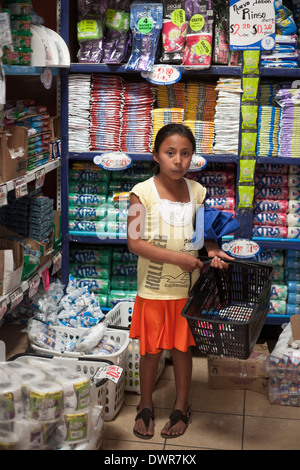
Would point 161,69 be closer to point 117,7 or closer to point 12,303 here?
point 117,7

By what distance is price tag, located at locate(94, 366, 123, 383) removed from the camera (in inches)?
129

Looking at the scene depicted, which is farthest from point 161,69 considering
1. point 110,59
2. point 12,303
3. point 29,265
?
point 12,303

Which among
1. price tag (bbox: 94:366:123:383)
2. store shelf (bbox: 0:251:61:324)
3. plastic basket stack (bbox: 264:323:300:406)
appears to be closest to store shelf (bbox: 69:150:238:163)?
store shelf (bbox: 0:251:61:324)

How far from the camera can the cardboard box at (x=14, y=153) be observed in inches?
128

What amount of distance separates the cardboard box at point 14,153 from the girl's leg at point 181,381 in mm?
1329

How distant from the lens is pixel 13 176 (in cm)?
339

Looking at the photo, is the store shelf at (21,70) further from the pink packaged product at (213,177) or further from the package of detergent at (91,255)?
the package of detergent at (91,255)

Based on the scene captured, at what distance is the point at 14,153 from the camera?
11.2ft

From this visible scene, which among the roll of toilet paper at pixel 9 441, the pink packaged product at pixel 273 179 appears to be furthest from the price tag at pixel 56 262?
the roll of toilet paper at pixel 9 441

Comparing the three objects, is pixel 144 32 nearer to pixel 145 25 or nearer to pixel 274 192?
pixel 145 25

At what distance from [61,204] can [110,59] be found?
1098 mm

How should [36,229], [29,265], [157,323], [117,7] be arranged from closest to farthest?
[157,323]
[29,265]
[36,229]
[117,7]

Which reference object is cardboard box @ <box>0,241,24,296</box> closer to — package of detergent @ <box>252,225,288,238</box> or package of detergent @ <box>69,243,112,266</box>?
package of detergent @ <box>69,243,112,266</box>

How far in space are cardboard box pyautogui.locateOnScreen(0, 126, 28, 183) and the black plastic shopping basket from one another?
117 centimetres
